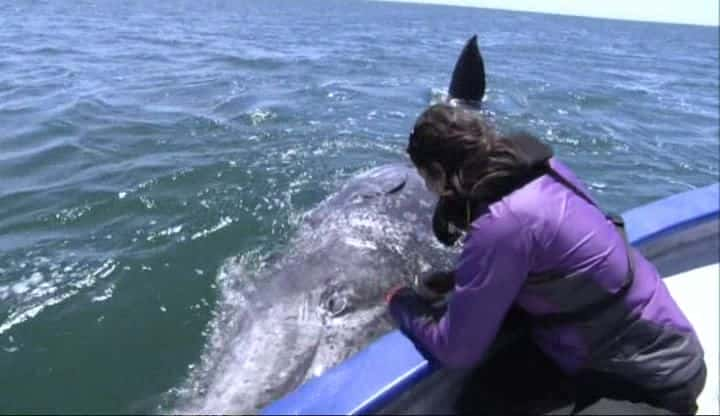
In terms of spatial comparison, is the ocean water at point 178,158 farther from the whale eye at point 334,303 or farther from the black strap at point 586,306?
the black strap at point 586,306

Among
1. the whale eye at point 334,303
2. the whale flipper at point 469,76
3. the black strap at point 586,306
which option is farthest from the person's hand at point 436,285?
the whale flipper at point 469,76

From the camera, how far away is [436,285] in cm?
377

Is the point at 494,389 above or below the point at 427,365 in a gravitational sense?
below

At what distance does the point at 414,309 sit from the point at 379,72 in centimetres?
2050

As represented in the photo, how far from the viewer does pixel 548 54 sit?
1368 inches

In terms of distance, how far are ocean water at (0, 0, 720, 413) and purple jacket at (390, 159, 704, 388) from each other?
2841 millimetres

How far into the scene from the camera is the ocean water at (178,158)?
6.05 meters

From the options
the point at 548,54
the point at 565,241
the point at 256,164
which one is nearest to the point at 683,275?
the point at 565,241

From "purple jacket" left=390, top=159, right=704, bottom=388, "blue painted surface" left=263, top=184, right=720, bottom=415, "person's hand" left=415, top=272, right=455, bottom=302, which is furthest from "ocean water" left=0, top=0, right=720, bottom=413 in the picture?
"purple jacket" left=390, top=159, right=704, bottom=388

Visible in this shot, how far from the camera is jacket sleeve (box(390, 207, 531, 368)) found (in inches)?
123

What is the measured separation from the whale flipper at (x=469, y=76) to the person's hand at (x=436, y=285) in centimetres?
613

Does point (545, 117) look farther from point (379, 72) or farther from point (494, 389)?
point (494, 389)

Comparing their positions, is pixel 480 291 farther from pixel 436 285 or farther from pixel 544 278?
pixel 436 285

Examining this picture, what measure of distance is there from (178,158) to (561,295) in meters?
8.61
